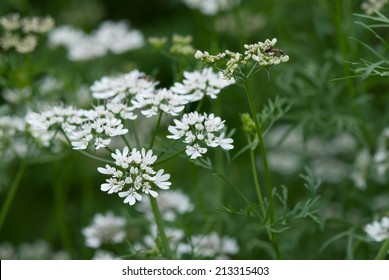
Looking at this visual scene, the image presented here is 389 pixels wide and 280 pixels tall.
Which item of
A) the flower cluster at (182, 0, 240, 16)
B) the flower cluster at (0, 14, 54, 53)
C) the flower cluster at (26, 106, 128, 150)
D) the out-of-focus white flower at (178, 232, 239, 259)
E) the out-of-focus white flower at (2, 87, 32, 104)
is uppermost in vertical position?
the flower cluster at (182, 0, 240, 16)

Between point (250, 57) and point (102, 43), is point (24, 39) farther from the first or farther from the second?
point (250, 57)

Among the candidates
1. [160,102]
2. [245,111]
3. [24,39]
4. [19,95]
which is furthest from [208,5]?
[160,102]

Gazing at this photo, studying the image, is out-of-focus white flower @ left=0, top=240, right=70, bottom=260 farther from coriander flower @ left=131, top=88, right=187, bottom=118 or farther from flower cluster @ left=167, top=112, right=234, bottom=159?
flower cluster @ left=167, top=112, right=234, bottom=159

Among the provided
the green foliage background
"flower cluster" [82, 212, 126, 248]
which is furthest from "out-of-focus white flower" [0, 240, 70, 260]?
"flower cluster" [82, 212, 126, 248]

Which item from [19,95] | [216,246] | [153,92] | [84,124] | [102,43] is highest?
[102,43]

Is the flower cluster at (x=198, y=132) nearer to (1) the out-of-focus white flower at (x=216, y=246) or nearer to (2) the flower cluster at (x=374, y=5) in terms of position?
(1) the out-of-focus white flower at (x=216, y=246)

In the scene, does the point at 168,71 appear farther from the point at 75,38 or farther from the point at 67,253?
the point at 67,253

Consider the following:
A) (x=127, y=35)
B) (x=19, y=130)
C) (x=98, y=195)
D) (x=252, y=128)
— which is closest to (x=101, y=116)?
(x=252, y=128)

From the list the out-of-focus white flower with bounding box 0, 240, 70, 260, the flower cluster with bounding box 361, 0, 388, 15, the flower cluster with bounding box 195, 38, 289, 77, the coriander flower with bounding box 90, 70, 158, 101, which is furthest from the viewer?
the out-of-focus white flower with bounding box 0, 240, 70, 260

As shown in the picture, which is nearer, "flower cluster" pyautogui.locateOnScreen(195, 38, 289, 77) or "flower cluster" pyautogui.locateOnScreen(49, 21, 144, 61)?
"flower cluster" pyautogui.locateOnScreen(195, 38, 289, 77)

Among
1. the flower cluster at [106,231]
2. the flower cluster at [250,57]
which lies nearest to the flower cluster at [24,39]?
the flower cluster at [106,231]
